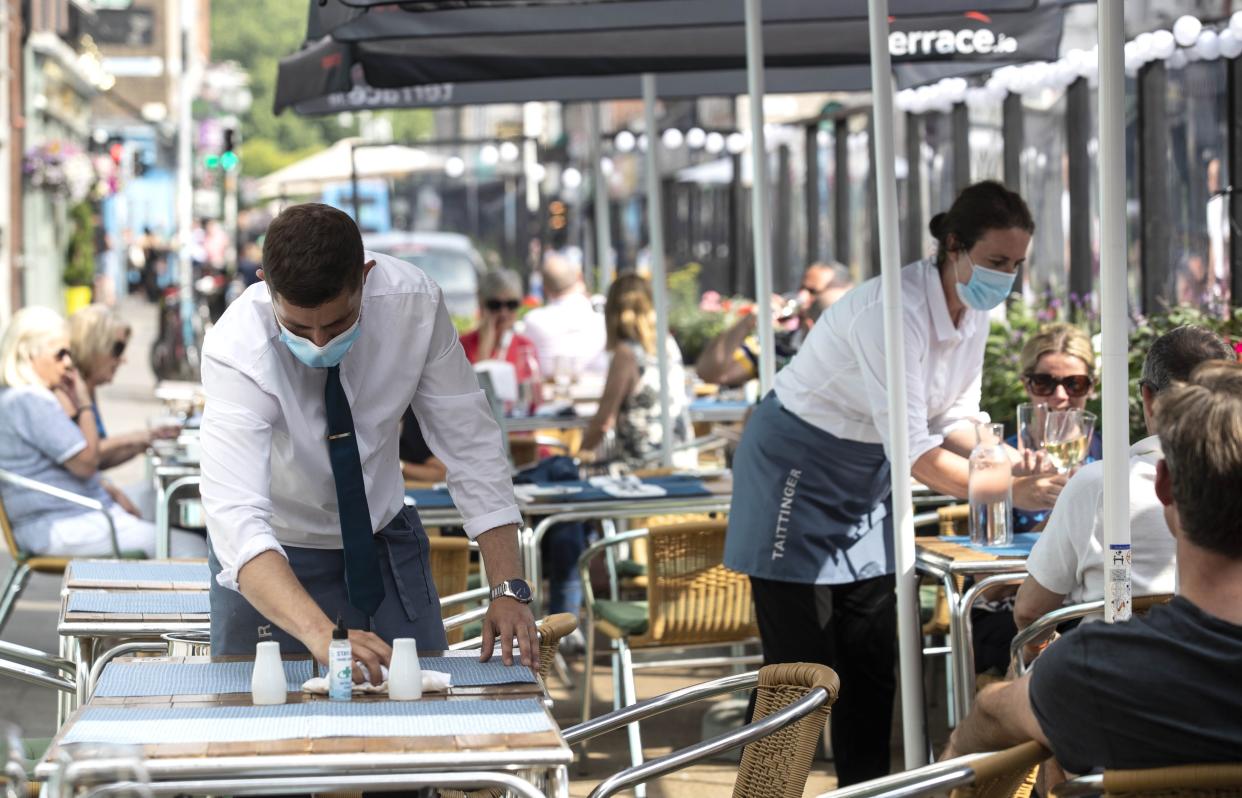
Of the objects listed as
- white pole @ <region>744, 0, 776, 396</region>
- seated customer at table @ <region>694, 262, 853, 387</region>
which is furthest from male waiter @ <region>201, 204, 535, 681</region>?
seated customer at table @ <region>694, 262, 853, 387</region>

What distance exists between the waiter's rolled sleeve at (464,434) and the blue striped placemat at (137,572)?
127cm

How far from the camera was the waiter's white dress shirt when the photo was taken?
10.7ft

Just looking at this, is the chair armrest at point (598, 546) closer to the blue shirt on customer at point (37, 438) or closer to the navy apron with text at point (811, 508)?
the navy apron with text at point (811, 508)

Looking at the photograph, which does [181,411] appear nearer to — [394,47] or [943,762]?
[394,47]

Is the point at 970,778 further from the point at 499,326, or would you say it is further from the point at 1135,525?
the point at 499,326

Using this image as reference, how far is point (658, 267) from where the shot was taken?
8.37m

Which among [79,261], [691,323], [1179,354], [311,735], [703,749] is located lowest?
[703,749]

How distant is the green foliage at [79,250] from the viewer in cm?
3200

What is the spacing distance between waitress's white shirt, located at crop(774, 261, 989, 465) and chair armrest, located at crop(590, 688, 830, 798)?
1767 mm

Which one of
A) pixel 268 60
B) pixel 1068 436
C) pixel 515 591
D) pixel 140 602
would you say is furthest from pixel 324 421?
pixel 268 60

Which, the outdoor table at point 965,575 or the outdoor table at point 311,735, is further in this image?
the outdoor table at point 965,575

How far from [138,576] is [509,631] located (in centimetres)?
178

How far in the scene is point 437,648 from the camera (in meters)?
3.61

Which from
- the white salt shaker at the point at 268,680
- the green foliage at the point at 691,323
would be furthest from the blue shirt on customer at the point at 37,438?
the green foliage at the point at 691,323
